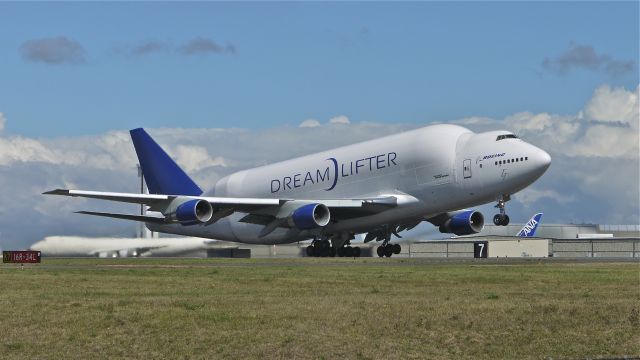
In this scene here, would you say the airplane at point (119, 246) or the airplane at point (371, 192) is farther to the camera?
the airplane at point (119, 246)

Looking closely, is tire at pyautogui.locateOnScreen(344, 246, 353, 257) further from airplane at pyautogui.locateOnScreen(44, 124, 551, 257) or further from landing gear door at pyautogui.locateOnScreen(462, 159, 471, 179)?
landing gear door at pyautogui.locateOnScreen(462, 159, 471, 179)

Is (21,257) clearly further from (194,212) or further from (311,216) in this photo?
(311,216)

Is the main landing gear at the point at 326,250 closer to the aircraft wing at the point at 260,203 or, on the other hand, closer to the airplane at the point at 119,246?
the aircraft wing at the point at 260,203

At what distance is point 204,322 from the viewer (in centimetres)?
2831

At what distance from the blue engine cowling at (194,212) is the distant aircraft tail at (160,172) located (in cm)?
1587

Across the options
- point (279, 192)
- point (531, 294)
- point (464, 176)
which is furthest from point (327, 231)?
point (531, 294)

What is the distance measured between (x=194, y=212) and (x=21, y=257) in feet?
60.4

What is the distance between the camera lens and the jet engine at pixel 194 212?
57000 millimetres

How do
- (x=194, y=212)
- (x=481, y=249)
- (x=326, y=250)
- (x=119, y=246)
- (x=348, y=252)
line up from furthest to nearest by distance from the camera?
(x=481, y=249) → (x=119, y=246) → (x=348, y=252) → (x=326, y=250) → (x=194, y=212)

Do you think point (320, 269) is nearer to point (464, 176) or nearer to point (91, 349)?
point (464, 176)

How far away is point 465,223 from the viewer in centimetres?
6431

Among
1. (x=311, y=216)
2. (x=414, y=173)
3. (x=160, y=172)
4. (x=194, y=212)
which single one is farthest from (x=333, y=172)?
(x=160, y=172)

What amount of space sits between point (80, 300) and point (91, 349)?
23.3 feet

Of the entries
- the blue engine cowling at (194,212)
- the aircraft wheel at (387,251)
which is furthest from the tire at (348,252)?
the blue engine cowling at (194,212)
